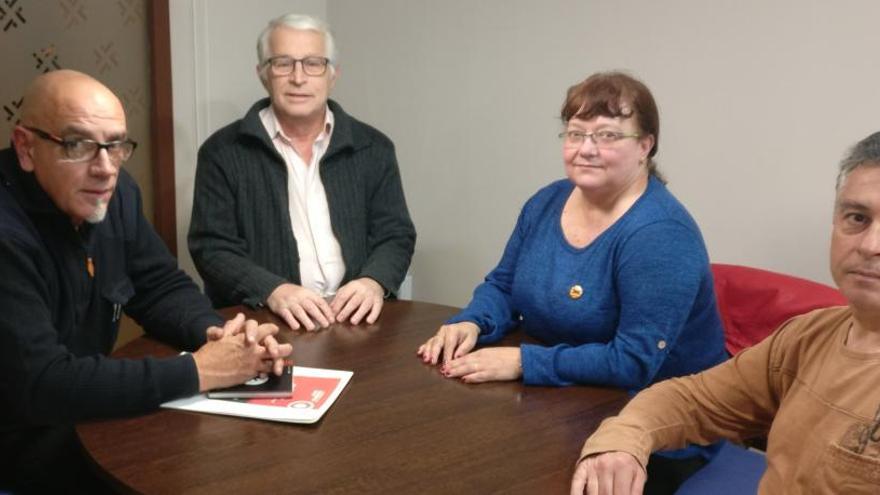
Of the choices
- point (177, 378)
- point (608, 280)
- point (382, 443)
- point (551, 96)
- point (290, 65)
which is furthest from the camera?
point (551, 96)

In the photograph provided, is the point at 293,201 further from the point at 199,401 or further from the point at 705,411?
the point at 705,411

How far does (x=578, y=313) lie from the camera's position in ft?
5.69

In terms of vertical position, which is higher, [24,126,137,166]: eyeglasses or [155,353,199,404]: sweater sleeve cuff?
[24,126,137,166]: eyeglasses

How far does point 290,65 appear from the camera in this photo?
2.49 m

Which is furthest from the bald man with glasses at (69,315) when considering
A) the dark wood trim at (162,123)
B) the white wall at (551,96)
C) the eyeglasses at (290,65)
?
the white wall at (551,96)

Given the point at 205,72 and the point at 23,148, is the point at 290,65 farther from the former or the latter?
the point at 23,148

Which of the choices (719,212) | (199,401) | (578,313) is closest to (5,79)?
(199,401)

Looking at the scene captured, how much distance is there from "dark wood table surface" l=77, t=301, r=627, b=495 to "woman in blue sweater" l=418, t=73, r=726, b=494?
6 cm

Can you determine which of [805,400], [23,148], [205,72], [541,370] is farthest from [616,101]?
[205,72]

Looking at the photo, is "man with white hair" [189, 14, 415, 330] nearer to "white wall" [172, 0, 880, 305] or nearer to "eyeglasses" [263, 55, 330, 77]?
"eyeglasses" [263, 55, 330, 77]

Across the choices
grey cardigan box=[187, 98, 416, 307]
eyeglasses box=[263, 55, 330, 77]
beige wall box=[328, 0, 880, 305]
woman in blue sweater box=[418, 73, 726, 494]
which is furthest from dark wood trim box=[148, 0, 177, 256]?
woman in blue sweater box=[418, 73, 726, 494]

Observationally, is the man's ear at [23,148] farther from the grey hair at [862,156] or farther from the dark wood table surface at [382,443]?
the grey hair at [862,156]

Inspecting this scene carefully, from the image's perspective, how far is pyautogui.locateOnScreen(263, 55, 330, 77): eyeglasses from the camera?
2.48 m

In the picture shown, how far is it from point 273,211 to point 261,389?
1032mm
